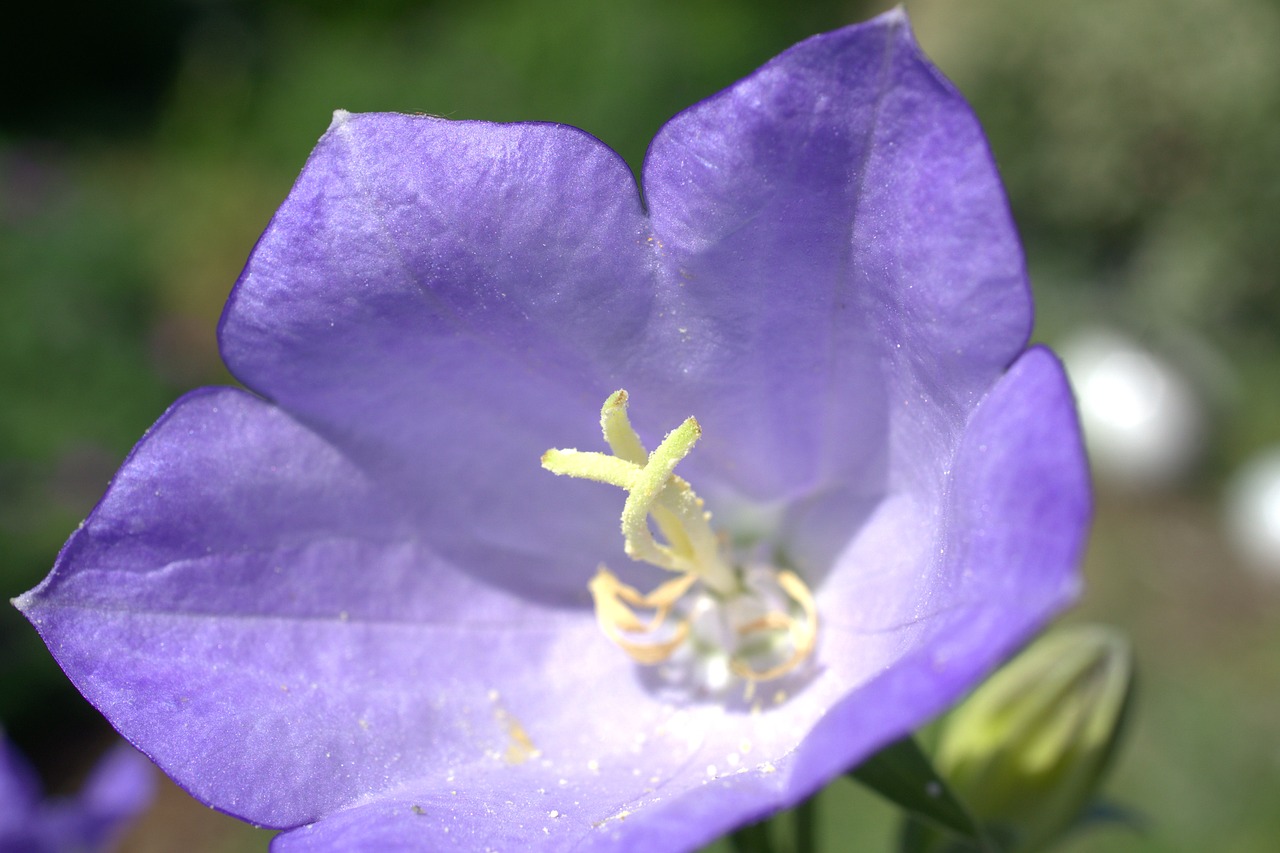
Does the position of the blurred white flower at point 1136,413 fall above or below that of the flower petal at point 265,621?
below

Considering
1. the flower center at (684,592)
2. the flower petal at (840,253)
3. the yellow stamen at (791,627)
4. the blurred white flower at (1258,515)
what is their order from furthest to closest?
the blurred white flower at (1258,515), the yellow stamen at (791,627), the flower center at (684,592), the flower petal at (840,253)

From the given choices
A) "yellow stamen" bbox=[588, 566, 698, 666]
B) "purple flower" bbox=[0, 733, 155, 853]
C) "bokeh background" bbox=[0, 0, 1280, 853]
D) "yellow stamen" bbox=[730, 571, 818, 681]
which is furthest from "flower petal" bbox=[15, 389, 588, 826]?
"bokeh background" bbox=[0, 0, 1280, 853]

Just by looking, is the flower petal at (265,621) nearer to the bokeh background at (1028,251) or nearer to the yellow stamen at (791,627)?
the yellow stamen at (791,627)

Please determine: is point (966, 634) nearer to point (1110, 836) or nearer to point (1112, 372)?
point (1110, 836)

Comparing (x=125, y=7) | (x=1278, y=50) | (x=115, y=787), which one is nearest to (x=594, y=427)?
(x=115, y=787)

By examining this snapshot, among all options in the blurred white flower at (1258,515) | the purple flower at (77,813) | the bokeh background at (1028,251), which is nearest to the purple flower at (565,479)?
the purple flower at (77,813)

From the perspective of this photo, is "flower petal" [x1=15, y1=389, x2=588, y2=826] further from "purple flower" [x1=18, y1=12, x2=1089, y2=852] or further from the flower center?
the flower center

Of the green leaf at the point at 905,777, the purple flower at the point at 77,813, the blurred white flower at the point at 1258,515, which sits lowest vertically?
the blurred white flower at the point at 1258,515
